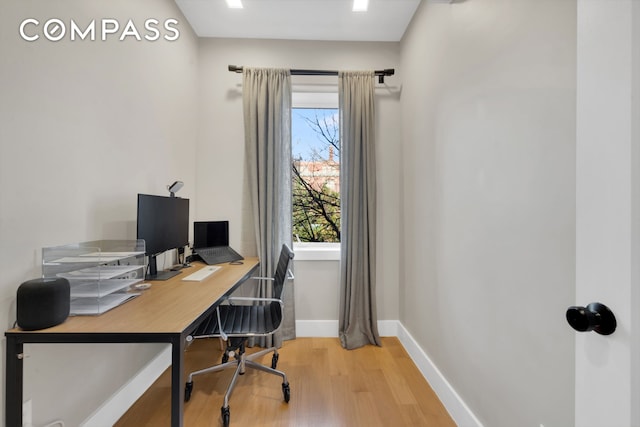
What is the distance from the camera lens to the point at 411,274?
2.36 metres

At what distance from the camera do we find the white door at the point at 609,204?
0.54 meters

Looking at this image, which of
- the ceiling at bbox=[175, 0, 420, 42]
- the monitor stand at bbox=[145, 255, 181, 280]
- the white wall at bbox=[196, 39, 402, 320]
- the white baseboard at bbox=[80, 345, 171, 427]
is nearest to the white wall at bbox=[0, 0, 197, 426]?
the white baseboard at bbox=[80, 345, 171, 427]

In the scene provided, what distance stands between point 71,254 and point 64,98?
725 millimetres

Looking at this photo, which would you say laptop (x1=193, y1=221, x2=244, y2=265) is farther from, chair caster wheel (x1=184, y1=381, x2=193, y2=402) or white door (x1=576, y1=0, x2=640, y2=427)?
white door (x1=576, y1=0, x2=640, y2=427)

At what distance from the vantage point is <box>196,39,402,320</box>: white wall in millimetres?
2652

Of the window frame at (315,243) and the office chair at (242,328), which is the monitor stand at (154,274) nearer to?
A: the office chair at (242,328)

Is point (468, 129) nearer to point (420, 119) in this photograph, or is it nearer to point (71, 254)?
point (420, 119)

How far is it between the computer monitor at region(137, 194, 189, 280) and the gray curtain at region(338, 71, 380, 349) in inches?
52.8

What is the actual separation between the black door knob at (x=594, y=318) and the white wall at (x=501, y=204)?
1.29 ft

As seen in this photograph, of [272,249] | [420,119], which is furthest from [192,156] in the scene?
[420,119]

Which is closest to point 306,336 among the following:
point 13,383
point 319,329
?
point 319,329

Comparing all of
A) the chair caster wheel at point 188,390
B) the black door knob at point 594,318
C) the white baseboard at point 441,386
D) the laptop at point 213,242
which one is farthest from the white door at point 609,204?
the laptop at point 213,242

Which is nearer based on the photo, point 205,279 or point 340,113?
point 205,279

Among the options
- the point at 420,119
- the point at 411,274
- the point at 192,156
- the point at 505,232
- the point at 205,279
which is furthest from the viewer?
the point at 192,156
